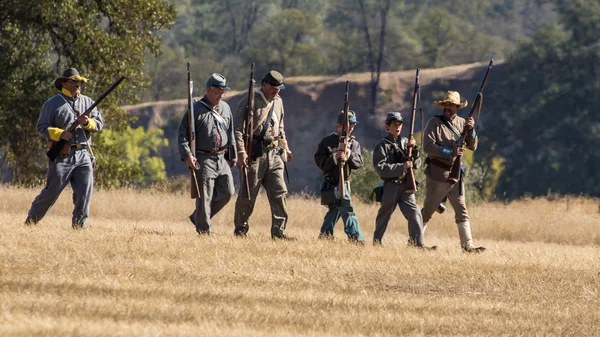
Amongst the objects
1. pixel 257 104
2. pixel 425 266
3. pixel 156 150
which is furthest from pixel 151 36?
pixel 156 150

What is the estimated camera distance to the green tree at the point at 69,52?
27.8m

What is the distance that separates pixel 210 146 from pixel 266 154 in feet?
2.69

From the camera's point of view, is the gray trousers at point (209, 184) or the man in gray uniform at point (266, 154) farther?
the man in gray uniform at point (266, 154)

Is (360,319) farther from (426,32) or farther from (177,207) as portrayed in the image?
(426,32)

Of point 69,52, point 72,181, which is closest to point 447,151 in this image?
point 72,181

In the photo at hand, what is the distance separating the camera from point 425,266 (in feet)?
41.7

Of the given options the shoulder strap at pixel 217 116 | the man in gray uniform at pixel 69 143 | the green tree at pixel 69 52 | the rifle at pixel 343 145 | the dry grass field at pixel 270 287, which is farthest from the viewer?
the green tree at pixel 69 52

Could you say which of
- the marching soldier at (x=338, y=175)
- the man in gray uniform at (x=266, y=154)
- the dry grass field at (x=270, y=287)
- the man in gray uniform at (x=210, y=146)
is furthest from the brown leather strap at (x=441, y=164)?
the man in gray uniform at (x=210, y=146)

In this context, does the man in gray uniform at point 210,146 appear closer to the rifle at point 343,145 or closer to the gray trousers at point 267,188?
the gray trousers at point 267,188

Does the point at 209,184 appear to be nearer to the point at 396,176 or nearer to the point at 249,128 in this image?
the point at 249,128

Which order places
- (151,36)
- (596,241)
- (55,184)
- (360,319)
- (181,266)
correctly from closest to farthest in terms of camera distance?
(360,319)
(181,266)
(55,184)
(596,241)
(151,36)

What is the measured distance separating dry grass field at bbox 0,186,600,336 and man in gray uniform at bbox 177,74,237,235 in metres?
0.56

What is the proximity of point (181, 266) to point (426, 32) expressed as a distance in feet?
313

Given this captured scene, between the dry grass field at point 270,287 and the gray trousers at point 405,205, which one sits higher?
the gray trousers at point 405,205
